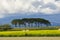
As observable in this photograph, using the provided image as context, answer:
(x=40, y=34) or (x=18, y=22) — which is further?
(x=18, y=22)

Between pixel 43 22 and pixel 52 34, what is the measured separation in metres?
38.1

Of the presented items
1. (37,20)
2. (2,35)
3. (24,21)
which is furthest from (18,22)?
(2,35)

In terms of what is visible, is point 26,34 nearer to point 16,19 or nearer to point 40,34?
point 40,34

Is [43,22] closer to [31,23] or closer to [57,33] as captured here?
[31,23]

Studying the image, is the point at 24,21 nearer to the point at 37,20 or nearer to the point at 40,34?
the point at 37,20

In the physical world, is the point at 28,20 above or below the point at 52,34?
above

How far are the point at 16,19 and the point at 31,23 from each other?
542 centimetres

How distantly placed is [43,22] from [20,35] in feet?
125

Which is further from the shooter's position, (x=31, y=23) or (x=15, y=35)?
(x=31, y=23)

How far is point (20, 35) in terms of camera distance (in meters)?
27.8

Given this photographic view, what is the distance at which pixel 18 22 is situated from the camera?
204 feet

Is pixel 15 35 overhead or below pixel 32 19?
below

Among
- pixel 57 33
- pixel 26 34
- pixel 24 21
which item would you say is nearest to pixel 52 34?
pixel 57 33

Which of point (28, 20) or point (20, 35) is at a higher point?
point (28, 20)
